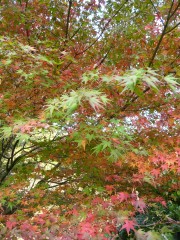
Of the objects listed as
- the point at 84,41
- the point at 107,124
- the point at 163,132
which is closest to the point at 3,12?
the point at 84,41

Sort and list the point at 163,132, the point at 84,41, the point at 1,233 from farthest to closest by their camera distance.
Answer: the point at 84,41, the point at 163,132, the point at 1,233

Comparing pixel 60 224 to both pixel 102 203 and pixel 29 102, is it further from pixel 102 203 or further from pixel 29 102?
pixel 29 102

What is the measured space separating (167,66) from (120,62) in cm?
95

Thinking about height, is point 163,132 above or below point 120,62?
below

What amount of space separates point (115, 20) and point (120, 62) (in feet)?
3.83

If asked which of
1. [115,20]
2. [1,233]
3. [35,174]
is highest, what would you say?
[115,20]

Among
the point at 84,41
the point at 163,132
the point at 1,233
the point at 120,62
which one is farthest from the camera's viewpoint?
the point at 84,41

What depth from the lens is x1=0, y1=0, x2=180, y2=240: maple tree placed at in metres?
2.56

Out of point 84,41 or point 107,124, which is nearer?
point 107,124

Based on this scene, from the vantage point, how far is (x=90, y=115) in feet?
10.6

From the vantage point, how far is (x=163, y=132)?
141 inches

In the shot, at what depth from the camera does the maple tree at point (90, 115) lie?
256 centimetres

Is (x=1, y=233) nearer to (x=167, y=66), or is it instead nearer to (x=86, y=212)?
(x=86, y=212)

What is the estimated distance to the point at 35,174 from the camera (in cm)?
435
